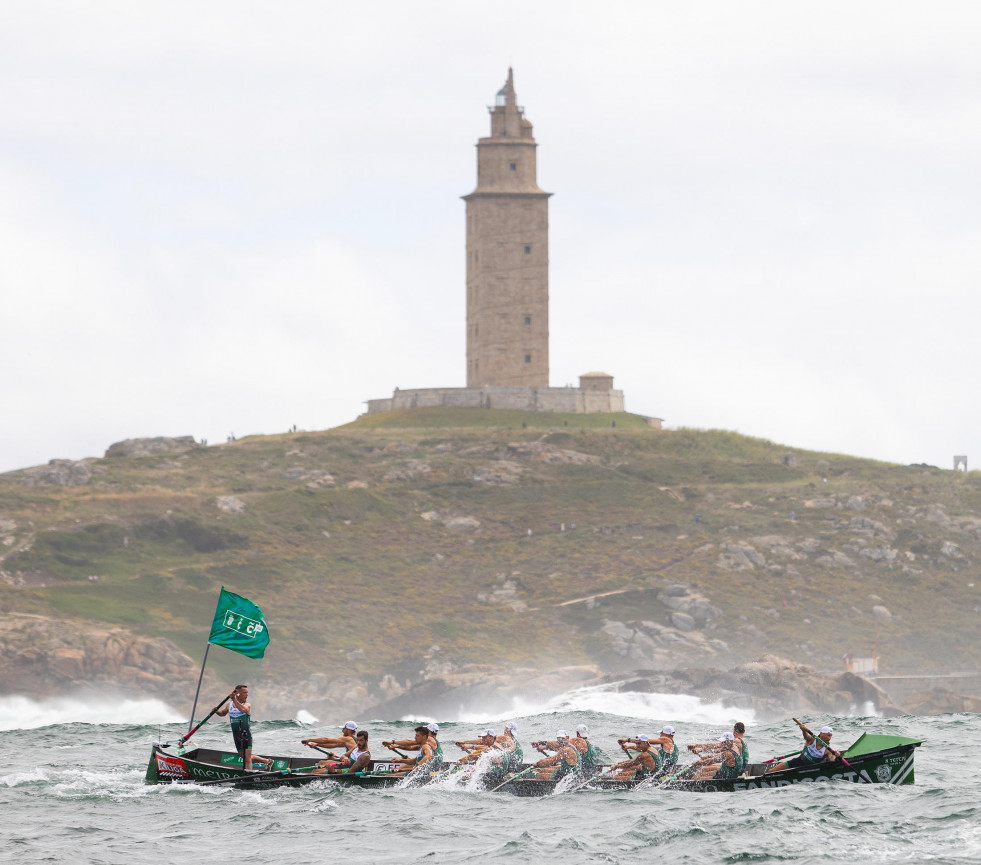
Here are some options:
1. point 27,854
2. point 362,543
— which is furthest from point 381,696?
point 27,854

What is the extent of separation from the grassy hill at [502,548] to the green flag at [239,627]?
51.0 m

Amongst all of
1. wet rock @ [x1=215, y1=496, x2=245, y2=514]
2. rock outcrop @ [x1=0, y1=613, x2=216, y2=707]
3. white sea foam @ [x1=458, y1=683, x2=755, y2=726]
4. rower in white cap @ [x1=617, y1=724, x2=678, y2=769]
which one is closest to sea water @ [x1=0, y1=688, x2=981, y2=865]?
rower in white cap @ [x1=617, y1=724, x2=678, y2=769]

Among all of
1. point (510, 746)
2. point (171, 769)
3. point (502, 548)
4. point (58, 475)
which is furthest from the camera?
point (58, 475)

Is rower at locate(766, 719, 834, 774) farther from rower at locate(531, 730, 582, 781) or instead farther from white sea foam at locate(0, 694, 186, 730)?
white sea foam at locate(0, 694, 186, 730)

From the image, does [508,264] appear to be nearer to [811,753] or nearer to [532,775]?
[532,775]

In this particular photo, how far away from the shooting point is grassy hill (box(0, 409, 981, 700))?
101 m

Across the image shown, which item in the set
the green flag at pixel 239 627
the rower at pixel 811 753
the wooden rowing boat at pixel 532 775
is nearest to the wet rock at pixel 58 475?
the wooden rowing boat at pixel 532 775

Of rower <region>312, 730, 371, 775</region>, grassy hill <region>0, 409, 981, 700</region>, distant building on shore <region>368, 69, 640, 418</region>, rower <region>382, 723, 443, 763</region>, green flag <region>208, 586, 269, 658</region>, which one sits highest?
distant building on shore <region>368, 69, 640, 418</region>

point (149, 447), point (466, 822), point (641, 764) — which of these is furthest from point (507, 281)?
point (466, 822)

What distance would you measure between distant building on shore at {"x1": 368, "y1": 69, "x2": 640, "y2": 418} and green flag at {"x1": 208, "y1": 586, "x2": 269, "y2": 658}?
98119mm

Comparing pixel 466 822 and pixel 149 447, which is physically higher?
pixel 149 447

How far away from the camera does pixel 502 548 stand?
11550 cm

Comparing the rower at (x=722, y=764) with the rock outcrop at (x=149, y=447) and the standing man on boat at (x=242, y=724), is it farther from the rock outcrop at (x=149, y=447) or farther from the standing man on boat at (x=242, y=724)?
the rock outcrop at (x=149, y=447)

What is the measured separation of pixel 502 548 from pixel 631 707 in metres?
30.7
